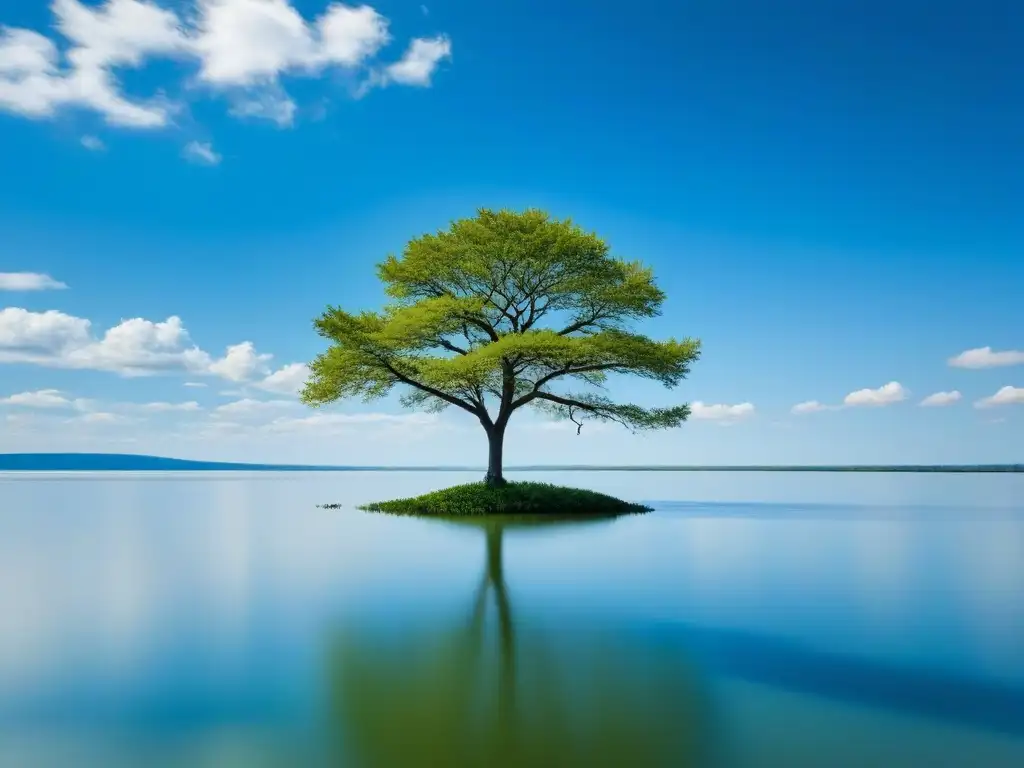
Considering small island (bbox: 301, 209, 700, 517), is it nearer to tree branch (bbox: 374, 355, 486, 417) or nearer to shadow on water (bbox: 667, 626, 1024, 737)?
tree branch (bbox: 374, 355, 486, 417)

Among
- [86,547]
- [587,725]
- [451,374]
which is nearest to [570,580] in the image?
[587,725]

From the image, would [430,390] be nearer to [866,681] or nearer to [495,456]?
[495,456]

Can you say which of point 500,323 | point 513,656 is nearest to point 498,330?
point 500,323

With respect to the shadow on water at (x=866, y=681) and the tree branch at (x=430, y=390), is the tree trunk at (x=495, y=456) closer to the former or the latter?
the tree branch at (x=430, y=390)

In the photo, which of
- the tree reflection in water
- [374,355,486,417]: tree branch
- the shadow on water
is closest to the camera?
the tree reflection in water

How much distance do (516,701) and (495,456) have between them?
28549mm

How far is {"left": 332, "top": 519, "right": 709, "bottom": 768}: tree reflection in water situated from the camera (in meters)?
5.66

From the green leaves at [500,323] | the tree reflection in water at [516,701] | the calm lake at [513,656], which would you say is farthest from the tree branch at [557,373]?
the tree reflection in water at [516,701]

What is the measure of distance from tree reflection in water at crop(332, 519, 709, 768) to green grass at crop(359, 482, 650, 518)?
2281cm

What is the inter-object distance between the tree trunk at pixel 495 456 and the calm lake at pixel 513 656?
50.0 ft

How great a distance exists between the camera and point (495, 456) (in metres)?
35.4

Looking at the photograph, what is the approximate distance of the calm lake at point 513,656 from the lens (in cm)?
594

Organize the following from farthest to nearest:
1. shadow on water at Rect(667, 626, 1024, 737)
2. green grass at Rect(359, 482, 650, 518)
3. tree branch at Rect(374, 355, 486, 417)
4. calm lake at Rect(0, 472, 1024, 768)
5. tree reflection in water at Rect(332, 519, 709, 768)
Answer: tree branch at Rect(374, 355, 486, 417)
green grass at Rect(359, 482, 650, 518)
shadow on water at Rect(667, 626, 1024, 737)
calm lake at Rect(0, 472, 1024, 768)
tree reflection in water at Rect(332, 519, 709, 768)

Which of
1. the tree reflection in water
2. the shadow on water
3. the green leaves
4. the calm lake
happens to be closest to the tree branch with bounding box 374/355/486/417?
the green leaves
